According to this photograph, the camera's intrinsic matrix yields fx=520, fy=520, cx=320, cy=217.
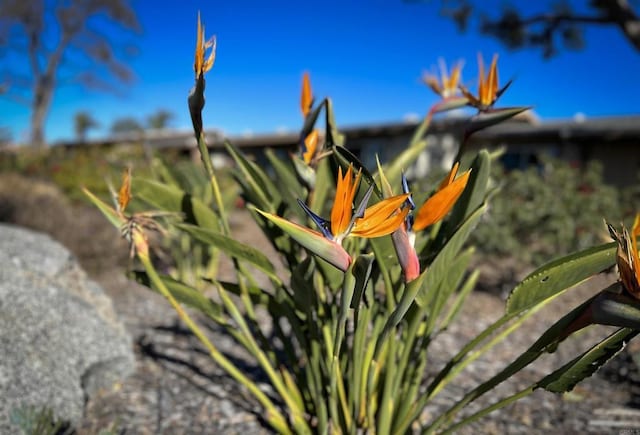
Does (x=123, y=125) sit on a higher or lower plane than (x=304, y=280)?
higher

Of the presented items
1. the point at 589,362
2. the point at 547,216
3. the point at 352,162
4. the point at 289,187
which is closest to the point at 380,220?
the point at 352,162

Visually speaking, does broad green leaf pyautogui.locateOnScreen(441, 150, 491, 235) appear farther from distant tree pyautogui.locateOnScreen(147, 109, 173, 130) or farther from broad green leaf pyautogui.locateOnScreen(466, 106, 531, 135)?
distant tree pyautogui.locateOnScreen(147, 109, 173, 130)

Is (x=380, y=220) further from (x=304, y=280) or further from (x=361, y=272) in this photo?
(x=304, y=280)

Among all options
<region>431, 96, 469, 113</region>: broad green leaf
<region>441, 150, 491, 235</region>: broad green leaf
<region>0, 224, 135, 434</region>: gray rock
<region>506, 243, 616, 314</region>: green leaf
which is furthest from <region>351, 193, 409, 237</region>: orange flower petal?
<region>0, 224, 135, 434</region>: gray rock

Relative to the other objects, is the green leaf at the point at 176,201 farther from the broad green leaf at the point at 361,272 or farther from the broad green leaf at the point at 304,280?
the broad green leaf at the point at 361,272

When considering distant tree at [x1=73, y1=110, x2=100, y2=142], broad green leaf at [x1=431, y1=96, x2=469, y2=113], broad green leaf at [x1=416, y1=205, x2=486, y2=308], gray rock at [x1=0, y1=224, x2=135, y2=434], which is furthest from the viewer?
distant tree at [x1=73, y1=110, x2=100, y2=142]

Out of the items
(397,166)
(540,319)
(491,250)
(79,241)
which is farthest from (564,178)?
(79,241)

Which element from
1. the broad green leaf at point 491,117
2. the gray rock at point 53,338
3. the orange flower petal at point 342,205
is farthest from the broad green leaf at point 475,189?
the gray rock at point 53,338
